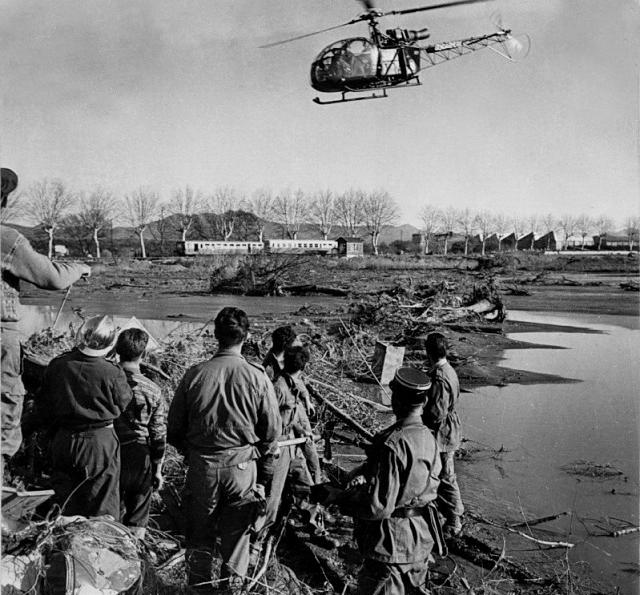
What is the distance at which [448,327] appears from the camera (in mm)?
18688

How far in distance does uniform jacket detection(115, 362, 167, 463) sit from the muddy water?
363 centimetres

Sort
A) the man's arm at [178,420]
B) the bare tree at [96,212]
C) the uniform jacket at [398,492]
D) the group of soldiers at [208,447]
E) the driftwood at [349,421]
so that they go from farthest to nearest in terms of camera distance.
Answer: the bare tree at [96,212], the driftwood at [349,421], the man's arm at [178,420], the group of soldiers at [208,447], the uniform jacket at [398,492]

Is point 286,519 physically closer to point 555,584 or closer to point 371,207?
point 555,584

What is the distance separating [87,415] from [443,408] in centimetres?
324

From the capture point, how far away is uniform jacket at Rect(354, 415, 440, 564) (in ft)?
9.41

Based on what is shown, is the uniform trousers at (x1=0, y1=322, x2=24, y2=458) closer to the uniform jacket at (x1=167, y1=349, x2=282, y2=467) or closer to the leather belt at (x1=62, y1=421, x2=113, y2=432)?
the leather belt at (x1=62, y1=421, x2=113, y2=432)

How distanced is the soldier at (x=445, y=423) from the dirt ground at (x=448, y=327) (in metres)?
0.26

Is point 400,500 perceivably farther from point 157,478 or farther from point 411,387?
point 157,478

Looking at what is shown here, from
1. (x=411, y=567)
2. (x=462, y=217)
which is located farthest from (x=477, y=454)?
(x=462, y=217)

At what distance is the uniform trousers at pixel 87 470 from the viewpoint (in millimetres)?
3439

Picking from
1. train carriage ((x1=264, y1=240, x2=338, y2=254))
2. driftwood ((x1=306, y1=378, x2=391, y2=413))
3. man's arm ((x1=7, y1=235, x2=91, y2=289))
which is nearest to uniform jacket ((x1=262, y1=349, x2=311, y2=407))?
man's arm ((x1=7, y1=235, x2=91, y2=289))

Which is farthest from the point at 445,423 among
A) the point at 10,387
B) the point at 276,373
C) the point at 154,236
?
the point at 154,236

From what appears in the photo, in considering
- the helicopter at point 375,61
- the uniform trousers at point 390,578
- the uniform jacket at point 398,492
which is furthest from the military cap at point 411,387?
the helicopter at point 375,61

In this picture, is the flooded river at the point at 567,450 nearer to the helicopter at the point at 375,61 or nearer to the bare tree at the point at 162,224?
the helicopter at the point at 375,61
